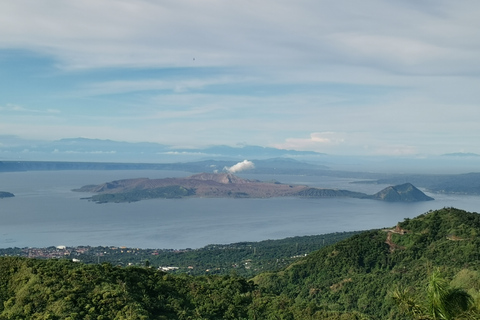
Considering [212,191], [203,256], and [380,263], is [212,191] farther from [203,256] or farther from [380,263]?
[380,263]

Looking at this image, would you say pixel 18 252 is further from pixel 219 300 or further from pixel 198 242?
pixel 219 300

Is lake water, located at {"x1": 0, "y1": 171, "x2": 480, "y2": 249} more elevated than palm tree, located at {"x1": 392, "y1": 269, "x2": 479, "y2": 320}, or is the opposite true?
palm tree, located at {"x1": 392, "y1": 269, "x2": 479, "y2": 320}

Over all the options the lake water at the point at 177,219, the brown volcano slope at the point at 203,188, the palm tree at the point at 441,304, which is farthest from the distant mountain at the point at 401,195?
the palm tree at the point at 441,304

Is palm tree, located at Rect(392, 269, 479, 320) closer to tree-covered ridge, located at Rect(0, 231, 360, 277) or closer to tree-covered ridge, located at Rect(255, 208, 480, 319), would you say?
tree-covered ridge, located at Rect(255, 208, 480, 319)

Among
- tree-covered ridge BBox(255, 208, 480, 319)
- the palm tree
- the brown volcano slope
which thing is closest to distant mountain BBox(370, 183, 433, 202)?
the brown volcano slope

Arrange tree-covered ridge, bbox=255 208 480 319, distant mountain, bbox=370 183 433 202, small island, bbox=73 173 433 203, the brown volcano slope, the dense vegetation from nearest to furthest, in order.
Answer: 1. the dense vegetation
2. tree-covered ridge, bbox=255 208 480 319
3. distant mountain, bbox=370 183 433 202
4. small island, bbox=73 173 433 203
5. the brown volcano slope

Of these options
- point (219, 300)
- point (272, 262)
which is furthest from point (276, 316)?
point (272, 262)

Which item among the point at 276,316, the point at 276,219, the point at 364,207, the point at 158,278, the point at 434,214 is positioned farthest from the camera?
the point at 364,207
